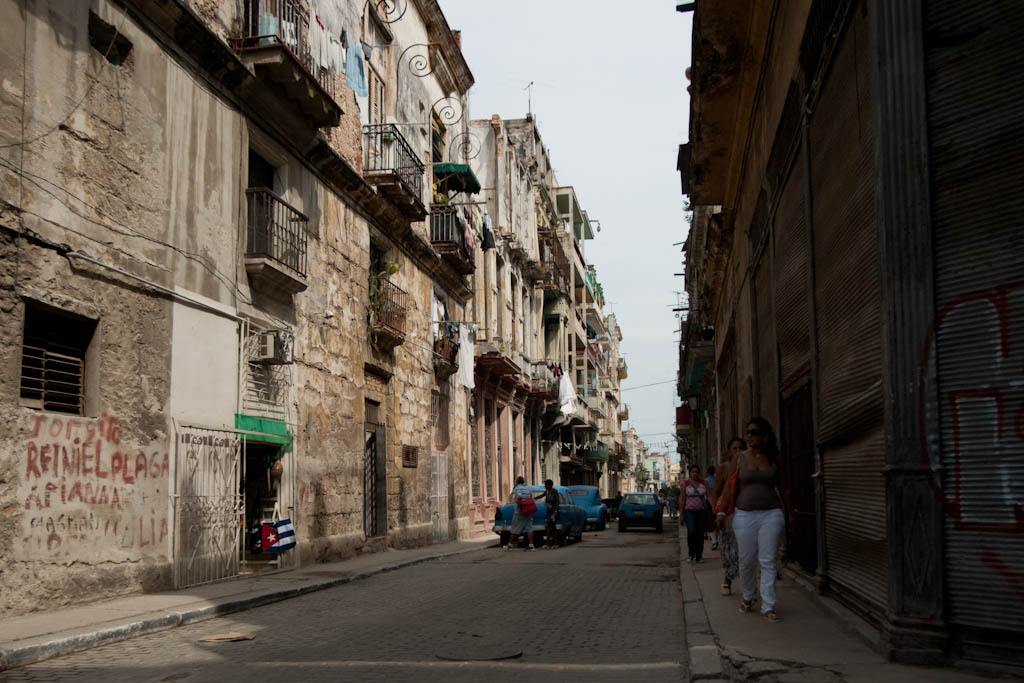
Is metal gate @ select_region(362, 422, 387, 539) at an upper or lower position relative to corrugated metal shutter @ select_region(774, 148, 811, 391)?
lower

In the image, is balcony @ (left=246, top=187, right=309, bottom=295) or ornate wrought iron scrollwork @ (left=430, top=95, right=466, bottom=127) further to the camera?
ornate wrought iron scrollwork @ (left=430, top=95, right=466, bottom=127)

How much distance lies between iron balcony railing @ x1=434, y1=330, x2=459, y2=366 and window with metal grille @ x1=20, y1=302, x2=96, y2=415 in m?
15.5

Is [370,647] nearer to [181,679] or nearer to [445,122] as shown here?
[181,679]

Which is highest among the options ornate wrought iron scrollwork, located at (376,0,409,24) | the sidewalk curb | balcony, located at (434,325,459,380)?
ornate wrought iron scrollwork, located at (376,0,409,24)

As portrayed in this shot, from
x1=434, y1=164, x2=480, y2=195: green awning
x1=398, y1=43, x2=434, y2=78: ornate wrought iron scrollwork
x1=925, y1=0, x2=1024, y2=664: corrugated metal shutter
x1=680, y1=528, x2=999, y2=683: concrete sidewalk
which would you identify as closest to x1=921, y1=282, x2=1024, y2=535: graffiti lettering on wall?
x1=925, y1=0, x2=1024, y2=664: corrugated metal shutter

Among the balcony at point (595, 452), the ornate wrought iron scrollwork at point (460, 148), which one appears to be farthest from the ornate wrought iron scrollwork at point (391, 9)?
the balcony at point (595, 452)

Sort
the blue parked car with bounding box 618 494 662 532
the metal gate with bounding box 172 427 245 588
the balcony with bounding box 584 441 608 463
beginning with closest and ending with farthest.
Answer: the metal gate with bounding box 172 427 245 588
the blue parked car with bounding box 618 494 662 532
the balcony with bounding box 584 441 608 463

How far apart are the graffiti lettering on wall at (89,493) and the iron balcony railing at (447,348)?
14.3 meters

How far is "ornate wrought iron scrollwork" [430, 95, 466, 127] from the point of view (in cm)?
2753

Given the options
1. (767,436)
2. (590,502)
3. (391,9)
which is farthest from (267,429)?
(590,502)

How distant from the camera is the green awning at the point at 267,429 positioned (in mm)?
14634

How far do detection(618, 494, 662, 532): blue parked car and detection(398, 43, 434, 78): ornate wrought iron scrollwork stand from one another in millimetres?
Answer: 16799

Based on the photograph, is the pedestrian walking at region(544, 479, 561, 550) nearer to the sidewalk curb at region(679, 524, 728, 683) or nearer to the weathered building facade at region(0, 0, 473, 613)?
the weathered building facade at region(0, 0, 473, 613)

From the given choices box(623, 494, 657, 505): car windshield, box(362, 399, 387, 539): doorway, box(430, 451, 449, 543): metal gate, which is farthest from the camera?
box(623, 494, 657, 505): car windshield
